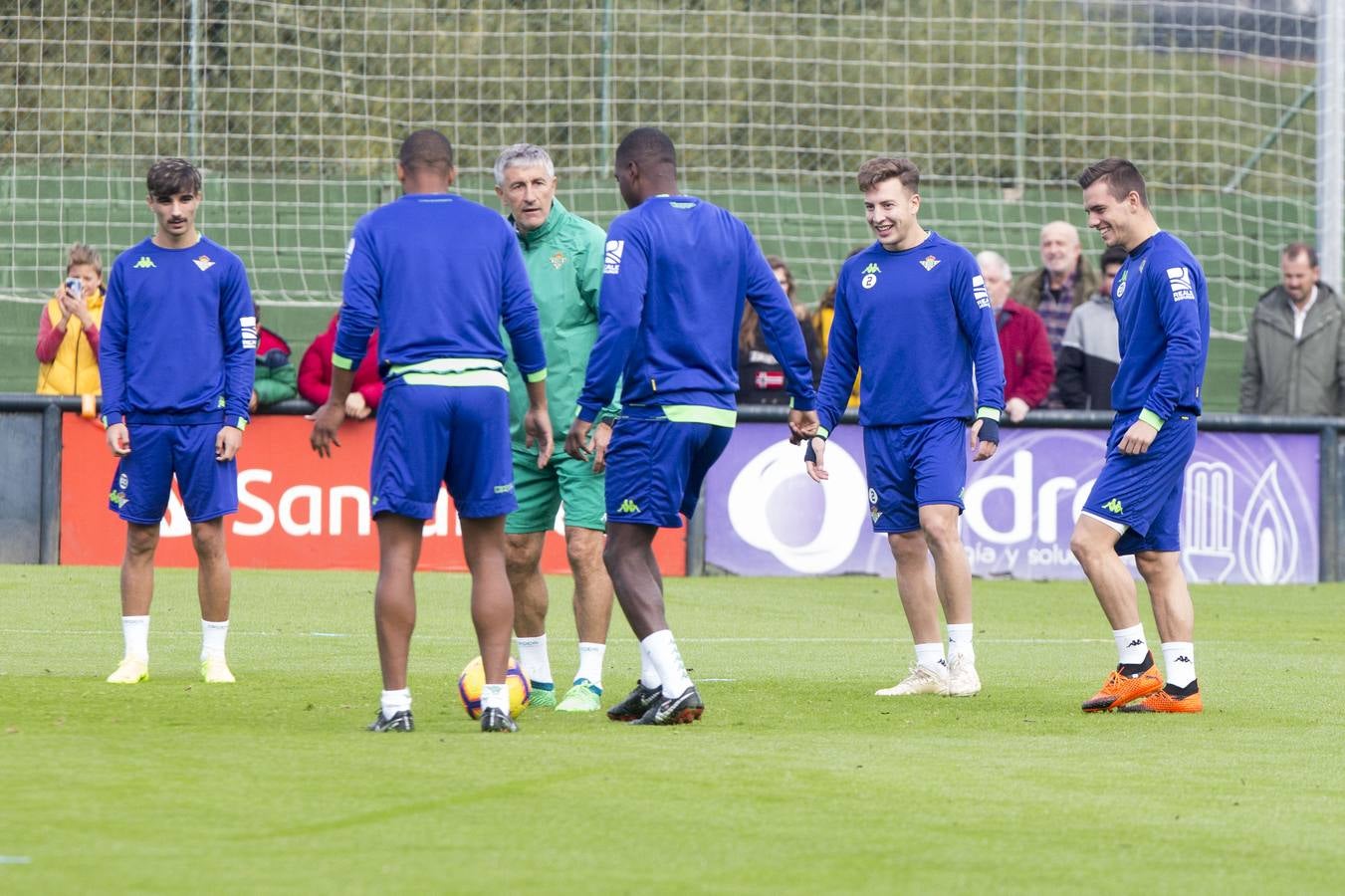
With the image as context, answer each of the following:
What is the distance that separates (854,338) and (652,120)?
33.3ft

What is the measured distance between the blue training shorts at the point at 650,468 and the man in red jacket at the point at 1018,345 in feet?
24.7

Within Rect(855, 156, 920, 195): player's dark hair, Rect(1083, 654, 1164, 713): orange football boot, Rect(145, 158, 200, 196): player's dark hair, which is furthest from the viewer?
Rect(855, 156, 920, 195): player's dark hair

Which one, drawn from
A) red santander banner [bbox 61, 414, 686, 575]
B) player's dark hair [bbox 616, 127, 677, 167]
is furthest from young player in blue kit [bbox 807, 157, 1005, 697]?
red santander banner [bbox 61, 414, 686, 575]

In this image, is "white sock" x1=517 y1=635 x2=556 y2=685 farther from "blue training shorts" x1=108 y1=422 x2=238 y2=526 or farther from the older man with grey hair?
the older man with grey hair

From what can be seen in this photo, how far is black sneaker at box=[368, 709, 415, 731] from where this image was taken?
6.50 metres

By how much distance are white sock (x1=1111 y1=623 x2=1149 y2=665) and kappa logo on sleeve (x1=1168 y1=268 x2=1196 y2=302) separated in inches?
51.3

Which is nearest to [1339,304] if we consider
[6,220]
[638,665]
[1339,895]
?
[638,665]

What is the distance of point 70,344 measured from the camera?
1457cm

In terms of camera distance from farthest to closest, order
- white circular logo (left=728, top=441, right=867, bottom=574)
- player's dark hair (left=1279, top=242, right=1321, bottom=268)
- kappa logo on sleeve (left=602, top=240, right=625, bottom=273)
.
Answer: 1. player's dark hair (left=1279, top=242, right=1321, bottom=268)
2. white circular logo (left=728, top=441, right=867, bottom=574)
3. kappa logo on sleeve (left=602, top=240, right=625, bottom=273)

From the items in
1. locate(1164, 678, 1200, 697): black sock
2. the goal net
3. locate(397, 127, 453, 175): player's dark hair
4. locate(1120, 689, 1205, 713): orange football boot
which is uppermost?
the goal net

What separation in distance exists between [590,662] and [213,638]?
1710mm

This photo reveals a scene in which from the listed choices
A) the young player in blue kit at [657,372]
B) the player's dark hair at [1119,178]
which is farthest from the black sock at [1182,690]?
the young player in blue kit at [657,372]

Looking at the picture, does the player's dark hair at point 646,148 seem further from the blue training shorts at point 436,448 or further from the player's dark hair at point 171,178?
the player's dark hair at point 171,178

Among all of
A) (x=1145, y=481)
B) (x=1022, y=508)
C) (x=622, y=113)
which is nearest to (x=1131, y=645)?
(x=1145, y=481)
